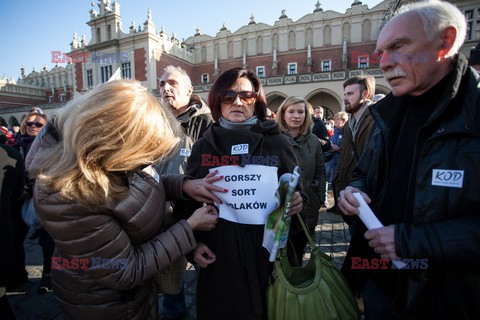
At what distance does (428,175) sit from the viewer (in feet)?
3.61

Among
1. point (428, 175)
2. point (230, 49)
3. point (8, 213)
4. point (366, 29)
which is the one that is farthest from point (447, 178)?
point (230, 49)

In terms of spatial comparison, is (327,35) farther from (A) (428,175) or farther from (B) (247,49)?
(A) (428,175)

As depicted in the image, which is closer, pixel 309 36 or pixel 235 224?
pixel 235 224

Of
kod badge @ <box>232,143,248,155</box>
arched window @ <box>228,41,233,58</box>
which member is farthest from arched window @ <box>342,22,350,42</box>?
kod badge @ <box>232,143,248,155</box>

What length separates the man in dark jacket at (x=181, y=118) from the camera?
7.82 ft

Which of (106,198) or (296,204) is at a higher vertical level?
(106,198)

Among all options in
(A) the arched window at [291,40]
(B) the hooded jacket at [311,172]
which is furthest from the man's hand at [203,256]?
(A) the arched window at [291,40]

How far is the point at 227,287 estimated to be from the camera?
1.47 meters

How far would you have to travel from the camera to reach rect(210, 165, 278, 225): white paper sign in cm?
147

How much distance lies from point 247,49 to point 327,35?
875cm

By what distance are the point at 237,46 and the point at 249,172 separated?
30667 millimetres

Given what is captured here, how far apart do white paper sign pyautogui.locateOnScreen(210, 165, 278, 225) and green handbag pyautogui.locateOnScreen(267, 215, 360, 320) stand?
0.27 m

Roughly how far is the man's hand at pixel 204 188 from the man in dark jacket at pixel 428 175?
724 mm

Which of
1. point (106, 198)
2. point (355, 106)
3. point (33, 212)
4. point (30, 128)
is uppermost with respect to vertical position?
point (355, 106)
